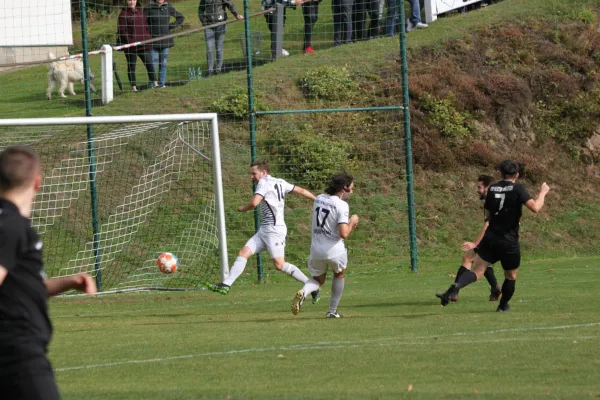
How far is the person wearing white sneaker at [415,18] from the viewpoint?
25.3 meters

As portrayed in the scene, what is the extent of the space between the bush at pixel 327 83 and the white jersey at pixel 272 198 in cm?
835

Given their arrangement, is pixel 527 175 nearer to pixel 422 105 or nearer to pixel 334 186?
pixel 422 105

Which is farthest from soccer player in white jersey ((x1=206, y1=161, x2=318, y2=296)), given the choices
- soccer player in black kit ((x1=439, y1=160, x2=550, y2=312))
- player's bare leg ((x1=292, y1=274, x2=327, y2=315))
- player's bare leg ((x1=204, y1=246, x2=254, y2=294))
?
soccer player in black kit ((x1=439, y1=160, x2=550, y2=312))

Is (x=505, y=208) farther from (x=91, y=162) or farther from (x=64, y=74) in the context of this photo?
(x=64, y=74)

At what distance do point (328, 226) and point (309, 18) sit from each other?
1196 cm

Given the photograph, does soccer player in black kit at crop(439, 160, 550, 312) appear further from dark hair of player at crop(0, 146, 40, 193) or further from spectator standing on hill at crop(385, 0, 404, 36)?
spectator standing on hill at crop(385, 0, 404, 36)

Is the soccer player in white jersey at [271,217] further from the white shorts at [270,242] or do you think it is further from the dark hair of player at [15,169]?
the dark hair of player at [15,169]

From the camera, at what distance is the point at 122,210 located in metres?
17.4

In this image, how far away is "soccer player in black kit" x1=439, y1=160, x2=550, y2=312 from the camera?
464 inches

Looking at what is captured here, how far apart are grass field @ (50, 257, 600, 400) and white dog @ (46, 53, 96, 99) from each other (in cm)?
743

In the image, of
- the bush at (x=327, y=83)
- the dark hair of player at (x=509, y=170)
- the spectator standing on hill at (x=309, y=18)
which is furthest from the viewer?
the bush at (x=327, y=83)

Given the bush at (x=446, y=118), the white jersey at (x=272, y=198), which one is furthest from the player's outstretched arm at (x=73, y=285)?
the bush at (x=446, y=118)

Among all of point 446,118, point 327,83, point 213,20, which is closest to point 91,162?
point 213,20

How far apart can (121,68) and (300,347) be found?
1509 cm
